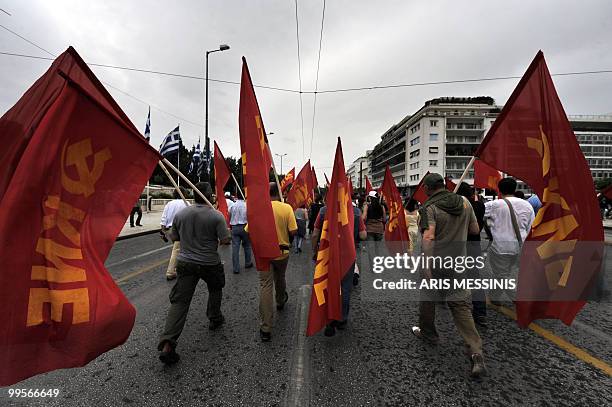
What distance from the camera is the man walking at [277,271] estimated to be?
2928mm

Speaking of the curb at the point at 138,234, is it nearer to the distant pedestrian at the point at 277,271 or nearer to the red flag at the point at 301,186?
the red flag at the point at 301,186

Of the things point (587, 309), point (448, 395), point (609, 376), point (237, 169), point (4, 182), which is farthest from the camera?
point (237, 169)

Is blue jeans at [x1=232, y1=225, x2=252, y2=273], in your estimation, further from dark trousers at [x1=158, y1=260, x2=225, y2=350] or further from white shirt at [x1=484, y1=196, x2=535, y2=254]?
white shirt at [x1=484, y1=196, x2=535, y2=254]

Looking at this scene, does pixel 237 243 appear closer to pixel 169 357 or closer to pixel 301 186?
pixel 301 186

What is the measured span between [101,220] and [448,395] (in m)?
→ 3.00

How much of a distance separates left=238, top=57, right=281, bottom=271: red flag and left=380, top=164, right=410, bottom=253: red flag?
369 centimetres

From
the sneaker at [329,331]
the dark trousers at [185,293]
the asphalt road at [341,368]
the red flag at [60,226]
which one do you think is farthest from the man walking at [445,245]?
the red flag at [60,226]

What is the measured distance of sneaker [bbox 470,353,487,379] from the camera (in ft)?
7.34

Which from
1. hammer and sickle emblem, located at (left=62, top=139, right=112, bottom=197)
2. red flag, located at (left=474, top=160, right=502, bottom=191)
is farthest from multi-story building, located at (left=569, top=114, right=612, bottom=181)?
hammer and sickle emblem, located at (left=62, top=139, right=112, bottom=197)

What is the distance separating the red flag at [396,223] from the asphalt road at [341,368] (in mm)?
2448

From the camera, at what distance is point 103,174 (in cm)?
210

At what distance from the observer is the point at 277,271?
Result: 3379mm

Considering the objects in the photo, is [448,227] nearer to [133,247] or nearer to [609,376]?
[609,376]

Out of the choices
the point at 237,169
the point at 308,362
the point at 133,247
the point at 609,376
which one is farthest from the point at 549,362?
the point at 237,169
